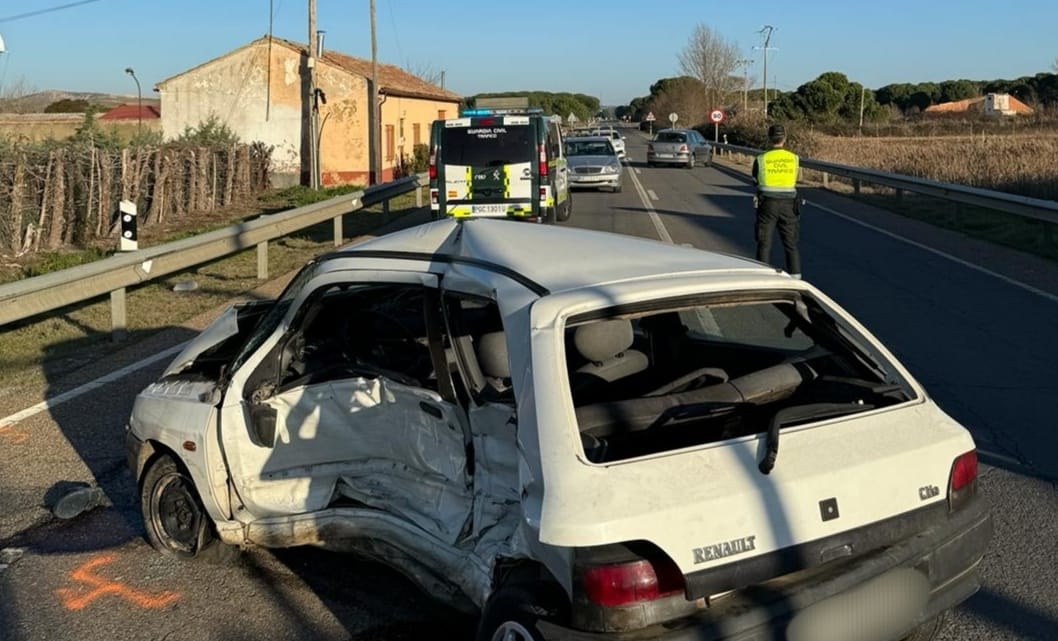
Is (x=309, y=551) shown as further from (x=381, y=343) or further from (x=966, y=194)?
(x=966, y=194)

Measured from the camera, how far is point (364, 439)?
4324 millimetres

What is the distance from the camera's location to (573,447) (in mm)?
2904

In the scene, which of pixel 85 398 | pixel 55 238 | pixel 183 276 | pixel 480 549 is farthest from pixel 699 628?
pixel 55 238

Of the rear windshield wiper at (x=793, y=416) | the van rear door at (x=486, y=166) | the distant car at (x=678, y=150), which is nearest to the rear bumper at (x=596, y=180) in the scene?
the van rear door at (x=486, y=166)

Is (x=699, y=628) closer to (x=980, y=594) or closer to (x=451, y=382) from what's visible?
(x=451, y=382)

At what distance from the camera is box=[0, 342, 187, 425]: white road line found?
7.21 metres

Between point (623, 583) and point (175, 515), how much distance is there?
9.20ft

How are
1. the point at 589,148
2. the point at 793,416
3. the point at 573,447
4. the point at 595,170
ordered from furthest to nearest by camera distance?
the point at 589,148 → the point at 595,170 → the point at 793,416 → the point at 573,447

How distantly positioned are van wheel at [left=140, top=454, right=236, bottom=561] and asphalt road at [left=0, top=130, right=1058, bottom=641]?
0.07m

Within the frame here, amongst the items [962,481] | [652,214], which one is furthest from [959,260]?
[962,481]

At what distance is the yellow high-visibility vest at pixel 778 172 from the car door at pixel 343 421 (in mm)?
7643

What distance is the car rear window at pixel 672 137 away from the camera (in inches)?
1604

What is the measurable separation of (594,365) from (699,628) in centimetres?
136

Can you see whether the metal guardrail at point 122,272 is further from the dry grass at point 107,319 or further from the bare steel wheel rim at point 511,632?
the bare steel wheel rim at point 511,632
